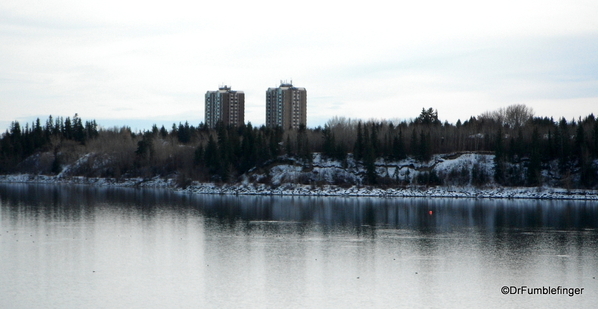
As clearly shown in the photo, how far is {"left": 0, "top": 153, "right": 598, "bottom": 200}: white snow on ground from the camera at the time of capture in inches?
3302

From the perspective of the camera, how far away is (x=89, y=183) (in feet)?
390

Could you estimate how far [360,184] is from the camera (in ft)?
305

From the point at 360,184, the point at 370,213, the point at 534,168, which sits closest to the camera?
the point at 370,213

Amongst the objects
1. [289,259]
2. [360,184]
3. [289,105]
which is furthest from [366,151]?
[289,105]

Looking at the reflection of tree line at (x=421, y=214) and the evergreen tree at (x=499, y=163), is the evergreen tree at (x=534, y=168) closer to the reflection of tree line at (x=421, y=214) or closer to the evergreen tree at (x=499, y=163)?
the evergreen tree at (x=499, y=163)

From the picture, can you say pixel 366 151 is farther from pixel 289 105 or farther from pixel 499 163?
pixel 289 105

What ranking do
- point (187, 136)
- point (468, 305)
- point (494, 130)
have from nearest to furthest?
point (468, 305)
point (494, 130)
point (187, 136)

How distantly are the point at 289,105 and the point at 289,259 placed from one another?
144 m

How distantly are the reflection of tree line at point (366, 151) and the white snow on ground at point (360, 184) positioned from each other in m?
1.22

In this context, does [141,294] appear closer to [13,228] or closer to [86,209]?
[13,228]

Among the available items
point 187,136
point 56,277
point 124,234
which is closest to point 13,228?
point 124,234

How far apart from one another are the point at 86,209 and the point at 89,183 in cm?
6506

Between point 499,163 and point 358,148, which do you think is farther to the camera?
point 358,148

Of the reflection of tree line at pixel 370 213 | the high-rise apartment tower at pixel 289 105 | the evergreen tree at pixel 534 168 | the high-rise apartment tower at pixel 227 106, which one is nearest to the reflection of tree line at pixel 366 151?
the evergreen tree at pixel 534 168
